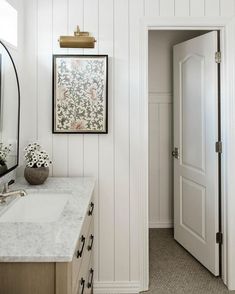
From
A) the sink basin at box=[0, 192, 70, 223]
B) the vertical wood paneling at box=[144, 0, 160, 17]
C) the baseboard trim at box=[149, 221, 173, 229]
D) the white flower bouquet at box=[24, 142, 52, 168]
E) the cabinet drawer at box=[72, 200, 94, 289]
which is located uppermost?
the vertical wood paneling at box=[144, 0, 160, 17]

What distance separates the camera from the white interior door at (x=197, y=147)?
2.55 meters

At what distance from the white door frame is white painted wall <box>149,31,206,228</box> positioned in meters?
1.20

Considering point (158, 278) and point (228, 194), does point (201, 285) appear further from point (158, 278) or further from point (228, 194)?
point (228, 194)

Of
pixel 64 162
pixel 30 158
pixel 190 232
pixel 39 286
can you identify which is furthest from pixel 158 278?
pixel 39 286

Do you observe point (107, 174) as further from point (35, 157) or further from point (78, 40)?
point (78, 40)

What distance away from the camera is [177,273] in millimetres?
2635

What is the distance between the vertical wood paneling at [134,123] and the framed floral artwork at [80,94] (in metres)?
0.22

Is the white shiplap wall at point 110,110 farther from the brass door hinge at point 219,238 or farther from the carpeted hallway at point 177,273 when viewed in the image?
the brass door hinge at point 219,238

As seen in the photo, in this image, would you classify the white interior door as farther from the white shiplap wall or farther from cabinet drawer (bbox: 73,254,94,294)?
cabinet drawer (bbox: 73,254,94,294)

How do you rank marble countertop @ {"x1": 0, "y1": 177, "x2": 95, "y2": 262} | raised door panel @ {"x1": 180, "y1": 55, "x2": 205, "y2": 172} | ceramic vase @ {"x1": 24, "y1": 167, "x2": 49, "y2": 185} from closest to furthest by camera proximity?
1. marble countertop @ {"x1": 0, "y1": 177, "x2": 95, "y2": 262}
2. ceramic vase @ {"x1": 24, "y1": 167, "x2": 49, "y2": 185}
3. raised door panel @ {"x1": 180, "y1": 55, "x2": 205, "y2": 172}

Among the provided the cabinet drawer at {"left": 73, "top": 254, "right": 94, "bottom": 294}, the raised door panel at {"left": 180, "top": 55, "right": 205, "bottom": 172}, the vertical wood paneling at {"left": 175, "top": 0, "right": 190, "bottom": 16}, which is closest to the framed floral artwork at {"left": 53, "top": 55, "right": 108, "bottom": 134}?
the vertical wood paneling at {"left": 175, "top": 0, "right": 190, "bottom": 16}

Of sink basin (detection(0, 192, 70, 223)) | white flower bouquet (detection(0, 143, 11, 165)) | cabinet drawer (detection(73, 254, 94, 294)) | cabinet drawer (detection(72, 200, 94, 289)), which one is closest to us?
cabinet drawer (detection(72, 200, 94, 289))

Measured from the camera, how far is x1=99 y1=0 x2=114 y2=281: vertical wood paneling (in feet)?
7.66

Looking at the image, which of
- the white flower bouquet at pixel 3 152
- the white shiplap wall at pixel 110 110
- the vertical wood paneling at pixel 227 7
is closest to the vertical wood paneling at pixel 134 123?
the white shiplap wall at pixel 110 110
